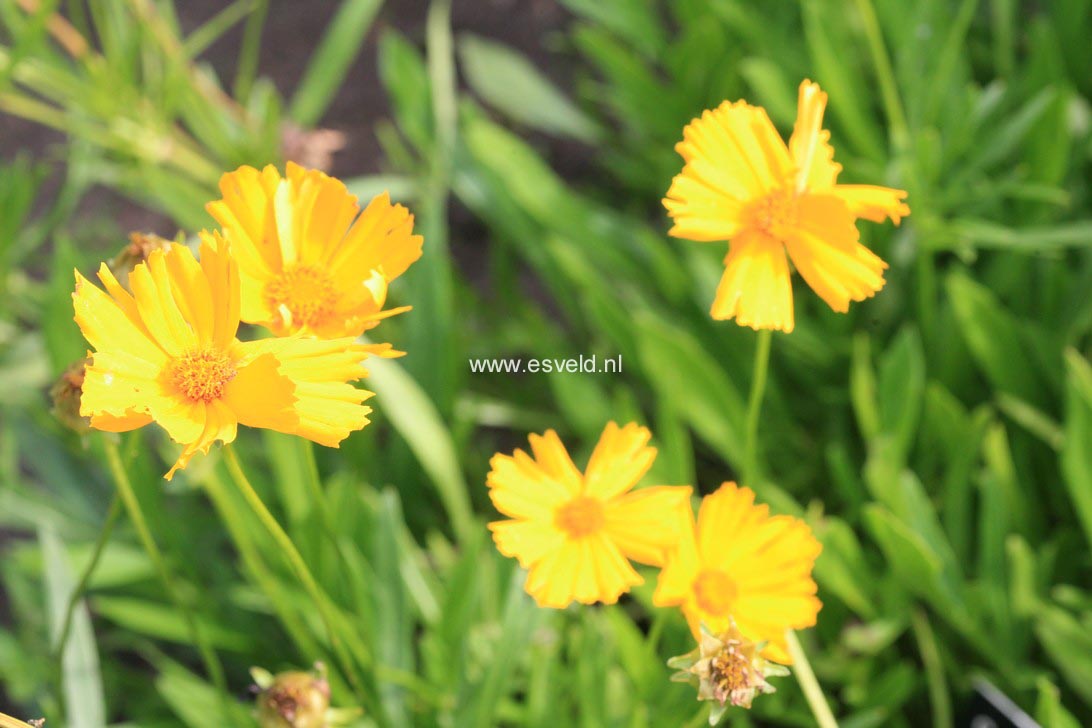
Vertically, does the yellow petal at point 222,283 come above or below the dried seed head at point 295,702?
above

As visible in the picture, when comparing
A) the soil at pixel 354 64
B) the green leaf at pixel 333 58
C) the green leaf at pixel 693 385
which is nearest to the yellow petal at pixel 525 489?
the green leaf at pixel 693 385

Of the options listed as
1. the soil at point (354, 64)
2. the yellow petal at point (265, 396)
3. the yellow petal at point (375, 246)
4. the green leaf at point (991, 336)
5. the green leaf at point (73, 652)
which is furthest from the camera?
the soil at point (354, 64)

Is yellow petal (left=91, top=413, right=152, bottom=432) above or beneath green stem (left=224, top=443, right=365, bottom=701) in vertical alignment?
above

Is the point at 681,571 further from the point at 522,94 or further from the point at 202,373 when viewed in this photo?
the point at 522,94

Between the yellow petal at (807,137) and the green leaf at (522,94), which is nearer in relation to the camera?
the yellow petal at (807,137)

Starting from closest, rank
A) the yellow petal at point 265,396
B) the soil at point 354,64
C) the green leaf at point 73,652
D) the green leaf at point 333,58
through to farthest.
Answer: the yellow petal at point 265,396 < the green leaf at point 73,652 < the green leaf at point 333,58 < the soil at point 354,64

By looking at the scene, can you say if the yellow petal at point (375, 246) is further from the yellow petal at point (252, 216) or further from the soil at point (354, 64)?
the soil at point (354, 64)

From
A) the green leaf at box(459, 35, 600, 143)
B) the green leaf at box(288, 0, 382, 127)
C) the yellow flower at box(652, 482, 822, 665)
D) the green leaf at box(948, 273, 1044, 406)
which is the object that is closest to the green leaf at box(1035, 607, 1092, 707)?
the green leaf at box(948, 273, 1044, 406)

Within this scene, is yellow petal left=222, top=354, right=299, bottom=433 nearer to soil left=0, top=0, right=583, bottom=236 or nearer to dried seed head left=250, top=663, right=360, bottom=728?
dried seed head left=250, top=663, right=360, bottom=728
